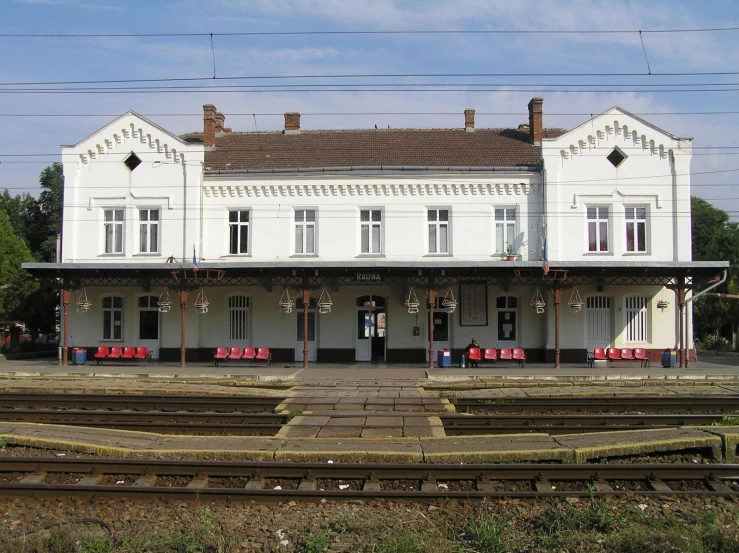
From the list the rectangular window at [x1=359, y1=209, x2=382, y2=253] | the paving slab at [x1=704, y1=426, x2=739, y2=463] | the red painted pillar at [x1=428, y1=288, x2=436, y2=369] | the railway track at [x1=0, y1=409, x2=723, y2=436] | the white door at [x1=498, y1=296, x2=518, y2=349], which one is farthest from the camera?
the rectangular window at [x1=359, y1=209, x2=382, y2=253]

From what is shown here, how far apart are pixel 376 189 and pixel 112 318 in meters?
12.0

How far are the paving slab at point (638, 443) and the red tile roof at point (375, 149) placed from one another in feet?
54.4

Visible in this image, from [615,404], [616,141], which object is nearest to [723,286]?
[616,141]

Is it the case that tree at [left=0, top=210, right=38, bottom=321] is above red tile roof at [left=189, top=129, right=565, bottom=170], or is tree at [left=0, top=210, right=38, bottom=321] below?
below

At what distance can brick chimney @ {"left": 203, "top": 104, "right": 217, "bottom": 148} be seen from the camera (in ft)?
91.1

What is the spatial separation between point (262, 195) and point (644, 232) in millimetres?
15130

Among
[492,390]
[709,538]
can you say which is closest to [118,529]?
[709,538]

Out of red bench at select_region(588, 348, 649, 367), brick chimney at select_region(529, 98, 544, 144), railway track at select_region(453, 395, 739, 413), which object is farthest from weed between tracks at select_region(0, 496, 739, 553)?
brick chimney at select_region(529, 98, 544, 144)

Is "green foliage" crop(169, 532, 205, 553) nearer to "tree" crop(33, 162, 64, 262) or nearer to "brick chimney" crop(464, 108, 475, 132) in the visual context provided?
"brick chimney" crop(464, 108, 475, 132)

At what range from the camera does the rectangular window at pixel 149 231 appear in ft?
84.6

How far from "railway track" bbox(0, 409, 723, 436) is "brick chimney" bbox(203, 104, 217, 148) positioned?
17116mm

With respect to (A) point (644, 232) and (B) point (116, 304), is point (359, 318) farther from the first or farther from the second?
(A) point (644, 232)

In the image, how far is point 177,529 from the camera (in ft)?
23.1

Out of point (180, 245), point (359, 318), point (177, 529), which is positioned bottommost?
point (177, 529)
